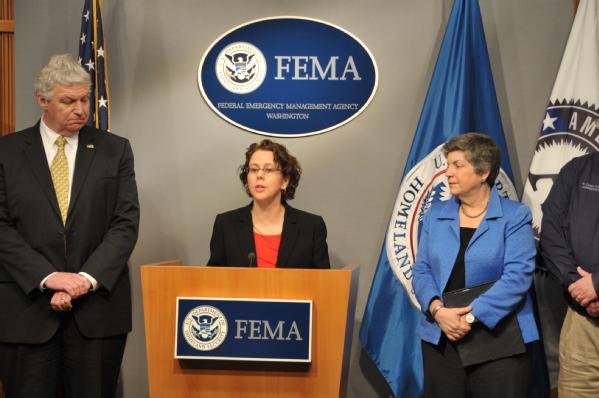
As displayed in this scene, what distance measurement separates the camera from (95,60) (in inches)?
166

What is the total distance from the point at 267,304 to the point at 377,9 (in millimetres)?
2282

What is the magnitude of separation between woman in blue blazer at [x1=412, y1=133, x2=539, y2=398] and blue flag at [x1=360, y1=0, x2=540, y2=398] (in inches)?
29.8

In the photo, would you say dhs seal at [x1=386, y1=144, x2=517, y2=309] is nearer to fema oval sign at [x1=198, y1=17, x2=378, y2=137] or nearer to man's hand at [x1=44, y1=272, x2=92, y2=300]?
fema oval sign at [x1=198, y1=17, x2=378, y2=137]

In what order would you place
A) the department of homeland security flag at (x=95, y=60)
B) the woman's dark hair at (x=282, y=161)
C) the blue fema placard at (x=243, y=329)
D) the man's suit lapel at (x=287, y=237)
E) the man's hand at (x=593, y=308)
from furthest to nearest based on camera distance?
1. the department of homeland security flag at (x=95, y=60)
2. the woman's dark hair at (x=282, y=161)
3. the man's suit lapel at (x=287, y=237)
4. the man's hand at (x=593, y=308)
5. the blue fema placard at (x=243, y=329)

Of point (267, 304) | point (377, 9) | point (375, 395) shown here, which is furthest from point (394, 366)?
point (377, 9)

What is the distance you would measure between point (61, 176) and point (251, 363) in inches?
43.6

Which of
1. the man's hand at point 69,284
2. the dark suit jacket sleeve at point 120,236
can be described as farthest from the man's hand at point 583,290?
the man's hand at point 69,284

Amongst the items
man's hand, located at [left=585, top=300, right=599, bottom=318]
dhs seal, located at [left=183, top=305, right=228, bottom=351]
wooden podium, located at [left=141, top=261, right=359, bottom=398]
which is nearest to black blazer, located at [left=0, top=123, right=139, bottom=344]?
wooden podium, located at [left=141, top=261, right=359, bottom=398]

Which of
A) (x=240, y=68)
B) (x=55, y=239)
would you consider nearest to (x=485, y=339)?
(x=55, y=239)

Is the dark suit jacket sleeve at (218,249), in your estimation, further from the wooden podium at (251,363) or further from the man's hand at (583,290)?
the man's hand at (583,290)

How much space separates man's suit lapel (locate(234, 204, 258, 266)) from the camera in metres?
3.56

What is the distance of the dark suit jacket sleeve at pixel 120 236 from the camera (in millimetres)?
3002

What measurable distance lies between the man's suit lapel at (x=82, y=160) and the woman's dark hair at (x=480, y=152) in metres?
1.58

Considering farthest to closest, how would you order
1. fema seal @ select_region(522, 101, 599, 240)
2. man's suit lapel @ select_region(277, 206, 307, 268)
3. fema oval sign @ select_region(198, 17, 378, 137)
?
fema oval sign @ select_region(198, 17, 378, 137), fema seal @ select_region(522, 101, 599, 240), man's suit lapel @ select_region(277, 206, 307, 268)
